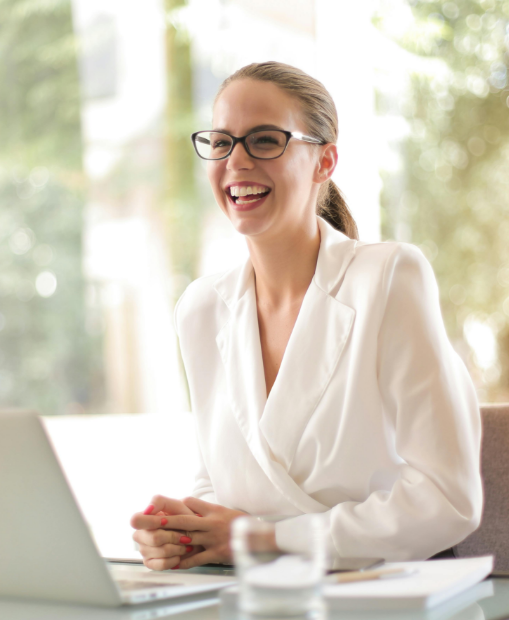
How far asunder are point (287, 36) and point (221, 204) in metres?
2.29

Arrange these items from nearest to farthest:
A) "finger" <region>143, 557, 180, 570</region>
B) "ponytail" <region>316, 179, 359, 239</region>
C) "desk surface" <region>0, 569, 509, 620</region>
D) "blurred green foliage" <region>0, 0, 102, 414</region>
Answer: "desk surface" <region>0, 569, 509, 620</region> < "finger" <region>143, 557, 180, 570</region> < "ponytail" <region>316, 179, 359, 239</region> < "blurred green foliage" <region>0, 0, 102, 414</region>

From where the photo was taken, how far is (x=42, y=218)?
4410mm

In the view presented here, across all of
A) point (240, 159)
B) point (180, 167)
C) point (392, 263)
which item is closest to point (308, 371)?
point (392, 263)

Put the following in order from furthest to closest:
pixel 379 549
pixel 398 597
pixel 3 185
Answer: pixel 3 185 < pixel 379 549 < pixel 398 597

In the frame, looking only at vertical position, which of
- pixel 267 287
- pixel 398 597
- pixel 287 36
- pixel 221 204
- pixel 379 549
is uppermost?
pixel 287 36

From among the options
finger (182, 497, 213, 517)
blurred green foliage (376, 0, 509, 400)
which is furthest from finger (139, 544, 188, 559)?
blurred green foliage (376, 0, 509, 400)

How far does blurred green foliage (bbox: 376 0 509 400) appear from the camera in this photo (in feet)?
12.1

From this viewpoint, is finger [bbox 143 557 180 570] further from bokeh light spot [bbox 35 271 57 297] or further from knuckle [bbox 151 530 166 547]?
bokeh light spot [bbox 35 271 57 297]

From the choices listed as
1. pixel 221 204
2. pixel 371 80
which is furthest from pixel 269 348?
pixel 371 80

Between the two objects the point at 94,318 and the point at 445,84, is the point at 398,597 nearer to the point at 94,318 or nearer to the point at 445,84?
the point at 445,84

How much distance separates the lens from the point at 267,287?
1679 millimetres

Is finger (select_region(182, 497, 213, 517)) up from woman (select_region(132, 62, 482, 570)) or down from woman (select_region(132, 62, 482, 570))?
down

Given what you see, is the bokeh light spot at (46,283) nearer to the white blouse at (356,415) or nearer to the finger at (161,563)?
the white blouse at (356,415)

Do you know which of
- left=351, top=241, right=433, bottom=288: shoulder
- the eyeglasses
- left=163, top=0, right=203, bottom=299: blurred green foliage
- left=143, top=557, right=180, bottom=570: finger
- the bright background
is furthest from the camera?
left=163, top=0, right=203, bottom=299: blurred green foliage
